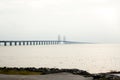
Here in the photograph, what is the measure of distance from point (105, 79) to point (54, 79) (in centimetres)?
478

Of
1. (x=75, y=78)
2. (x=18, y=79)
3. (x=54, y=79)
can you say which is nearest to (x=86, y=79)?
(x=75, y=78)

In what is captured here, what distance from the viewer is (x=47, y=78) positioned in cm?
2816

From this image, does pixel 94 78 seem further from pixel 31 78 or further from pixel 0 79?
pixel 0 79

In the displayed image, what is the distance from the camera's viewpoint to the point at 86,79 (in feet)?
96.8

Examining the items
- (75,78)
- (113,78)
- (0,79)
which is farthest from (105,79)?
(0,79)

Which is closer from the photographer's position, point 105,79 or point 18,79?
point 18,79

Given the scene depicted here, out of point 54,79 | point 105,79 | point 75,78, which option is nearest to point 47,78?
point 54,79

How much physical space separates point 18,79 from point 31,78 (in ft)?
3.79

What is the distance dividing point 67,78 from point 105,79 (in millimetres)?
3504

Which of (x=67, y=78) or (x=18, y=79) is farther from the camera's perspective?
(x=67, y=78)

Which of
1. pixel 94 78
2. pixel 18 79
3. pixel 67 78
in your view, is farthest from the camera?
pixel 94 78

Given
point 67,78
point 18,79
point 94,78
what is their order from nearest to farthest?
point 18,79 → point 67,78 → point 94,78

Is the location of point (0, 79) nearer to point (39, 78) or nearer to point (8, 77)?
point (8, 77)

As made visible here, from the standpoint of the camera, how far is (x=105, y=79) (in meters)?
29.8
